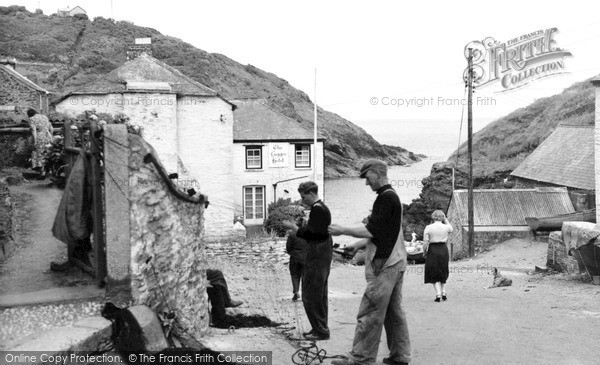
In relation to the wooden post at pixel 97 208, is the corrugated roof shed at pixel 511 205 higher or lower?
lower

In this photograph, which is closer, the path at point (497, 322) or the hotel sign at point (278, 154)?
the path at point (497, 322)

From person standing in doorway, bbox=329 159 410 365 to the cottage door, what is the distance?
2908 centimetres

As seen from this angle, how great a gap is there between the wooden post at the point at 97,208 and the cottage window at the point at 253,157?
1153 inches

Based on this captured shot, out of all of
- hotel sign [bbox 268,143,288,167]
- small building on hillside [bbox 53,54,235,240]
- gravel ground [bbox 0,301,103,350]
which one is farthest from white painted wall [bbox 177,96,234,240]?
gravel ground [bbox 0,301,103,350]

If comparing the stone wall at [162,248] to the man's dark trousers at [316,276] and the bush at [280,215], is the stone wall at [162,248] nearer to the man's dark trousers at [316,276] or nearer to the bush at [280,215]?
the man's dark trousers at [316,276]

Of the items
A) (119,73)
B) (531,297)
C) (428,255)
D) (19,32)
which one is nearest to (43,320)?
(428,255)

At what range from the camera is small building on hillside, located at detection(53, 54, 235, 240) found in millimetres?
28750

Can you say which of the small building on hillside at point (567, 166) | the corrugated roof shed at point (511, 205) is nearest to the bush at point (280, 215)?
the corrugated roof shed at point (511, 205)

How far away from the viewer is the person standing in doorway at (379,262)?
23.2 feet

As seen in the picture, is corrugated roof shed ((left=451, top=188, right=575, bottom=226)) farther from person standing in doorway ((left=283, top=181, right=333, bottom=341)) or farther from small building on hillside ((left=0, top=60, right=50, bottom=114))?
person standing in doorway ((left=283, top=181, right=333, bottom=341))

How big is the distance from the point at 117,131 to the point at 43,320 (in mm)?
1944

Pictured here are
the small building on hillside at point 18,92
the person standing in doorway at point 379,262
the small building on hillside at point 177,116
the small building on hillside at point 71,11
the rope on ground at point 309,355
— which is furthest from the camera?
the small building on hillside at point 71,11

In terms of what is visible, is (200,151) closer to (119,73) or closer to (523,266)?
(119,73)

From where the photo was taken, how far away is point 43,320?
6355mm
